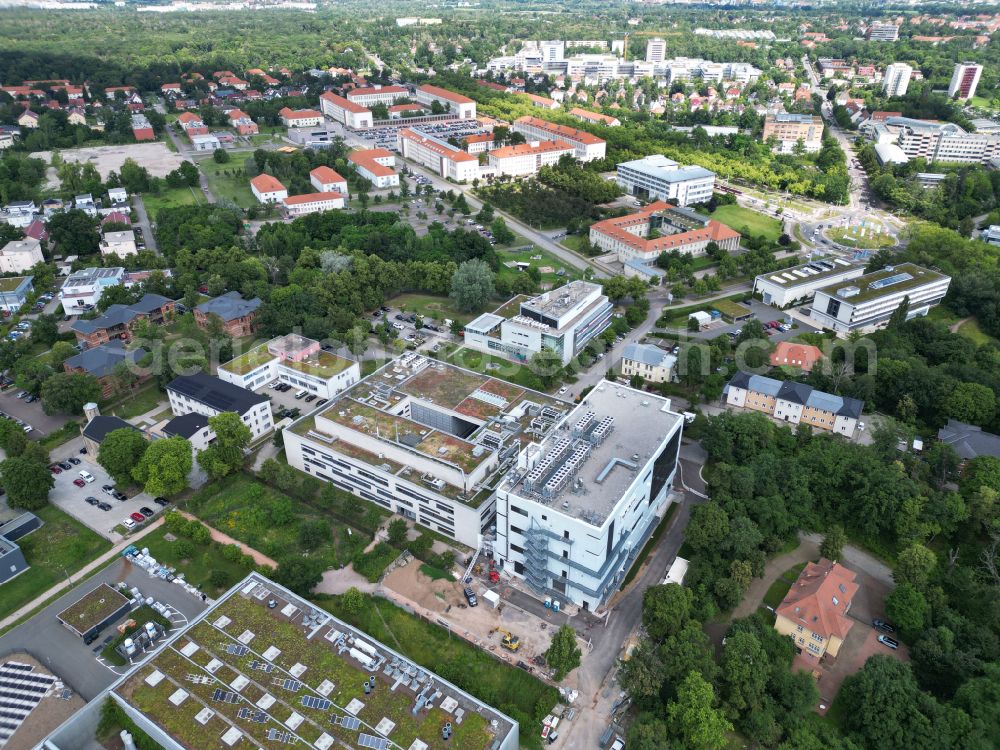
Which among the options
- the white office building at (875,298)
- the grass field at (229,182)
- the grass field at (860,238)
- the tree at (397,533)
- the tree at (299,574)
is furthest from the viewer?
the grass field at (229,182)

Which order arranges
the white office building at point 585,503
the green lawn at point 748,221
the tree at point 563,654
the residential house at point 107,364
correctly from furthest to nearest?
the green lawn at point 748,221, the residential house at point 107,364, the white office building at point 585,503, the tree at point 563,654

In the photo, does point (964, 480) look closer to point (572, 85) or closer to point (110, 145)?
point (110, 145)

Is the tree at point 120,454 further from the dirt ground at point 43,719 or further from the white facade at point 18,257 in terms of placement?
the white facade at point 18,257

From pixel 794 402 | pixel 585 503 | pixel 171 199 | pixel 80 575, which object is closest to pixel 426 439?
pixel 585 503

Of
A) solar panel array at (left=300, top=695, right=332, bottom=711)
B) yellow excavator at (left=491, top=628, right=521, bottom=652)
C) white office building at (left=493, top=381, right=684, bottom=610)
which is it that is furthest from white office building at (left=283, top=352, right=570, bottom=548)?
solar panel array at (left=300, top=695, right=332, bottom=711)

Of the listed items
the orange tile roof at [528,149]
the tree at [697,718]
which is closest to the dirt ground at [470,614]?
the tree at [697,718]

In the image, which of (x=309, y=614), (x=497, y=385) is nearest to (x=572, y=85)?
(x=497, y=385)
